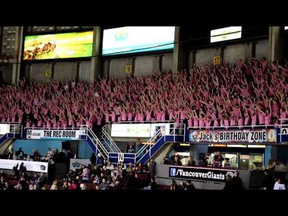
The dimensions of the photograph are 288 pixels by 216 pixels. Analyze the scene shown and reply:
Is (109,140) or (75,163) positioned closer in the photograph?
(75,163)

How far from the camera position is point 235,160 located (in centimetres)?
2338

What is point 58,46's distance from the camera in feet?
129

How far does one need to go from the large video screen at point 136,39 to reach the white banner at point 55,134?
7627mm

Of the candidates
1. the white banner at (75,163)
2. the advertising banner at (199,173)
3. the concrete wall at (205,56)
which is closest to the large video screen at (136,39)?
the concrete wall at (205,56)

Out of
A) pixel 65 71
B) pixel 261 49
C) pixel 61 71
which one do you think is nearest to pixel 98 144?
pixel 261 49

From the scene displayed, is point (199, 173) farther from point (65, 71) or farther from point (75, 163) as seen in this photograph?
point (65, 71)

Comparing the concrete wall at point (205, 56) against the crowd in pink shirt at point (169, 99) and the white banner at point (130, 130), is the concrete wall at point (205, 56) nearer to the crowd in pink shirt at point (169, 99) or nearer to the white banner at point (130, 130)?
the crowd in pink shirt at point (169, 99)

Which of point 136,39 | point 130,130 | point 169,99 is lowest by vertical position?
point 130,130

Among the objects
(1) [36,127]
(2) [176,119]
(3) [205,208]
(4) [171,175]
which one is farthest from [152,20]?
(1) [36,127]

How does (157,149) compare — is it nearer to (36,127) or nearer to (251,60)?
(251,60)

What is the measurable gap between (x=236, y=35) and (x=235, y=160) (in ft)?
24.4

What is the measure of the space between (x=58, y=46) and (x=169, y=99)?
57.7ft

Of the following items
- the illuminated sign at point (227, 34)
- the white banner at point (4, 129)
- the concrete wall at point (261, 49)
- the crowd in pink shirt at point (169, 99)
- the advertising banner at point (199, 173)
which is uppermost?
the illuminated sign at point (227, 34)

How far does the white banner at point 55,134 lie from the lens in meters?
29.2
